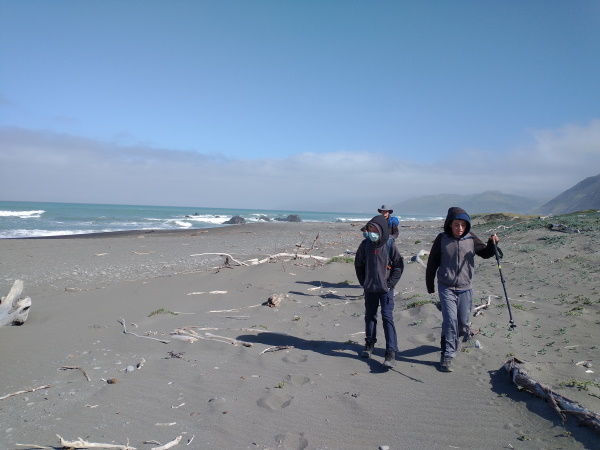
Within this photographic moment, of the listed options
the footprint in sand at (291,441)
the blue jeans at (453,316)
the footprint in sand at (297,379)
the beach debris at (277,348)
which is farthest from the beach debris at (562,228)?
the footprint in sand at (291,441)

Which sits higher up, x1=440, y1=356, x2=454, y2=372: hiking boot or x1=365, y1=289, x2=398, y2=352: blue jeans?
x1=365, y1=289, x2=398, y2=352: blue jeans

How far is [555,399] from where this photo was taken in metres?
3.56

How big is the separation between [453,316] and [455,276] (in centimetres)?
50

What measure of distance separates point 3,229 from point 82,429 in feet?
117

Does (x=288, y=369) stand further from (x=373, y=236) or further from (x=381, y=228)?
(x=381, y=228)

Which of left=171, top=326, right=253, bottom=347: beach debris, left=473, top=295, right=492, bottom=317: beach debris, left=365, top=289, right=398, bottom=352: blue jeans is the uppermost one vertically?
left=365, top=289, right=398, bottom=352: blue jeans

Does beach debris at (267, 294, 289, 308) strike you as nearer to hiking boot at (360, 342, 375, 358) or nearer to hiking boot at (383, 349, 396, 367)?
hiking boot at (360, 342, 375, 358)

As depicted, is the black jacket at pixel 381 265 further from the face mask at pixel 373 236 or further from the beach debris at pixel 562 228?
the beach debris at pixel 562 228

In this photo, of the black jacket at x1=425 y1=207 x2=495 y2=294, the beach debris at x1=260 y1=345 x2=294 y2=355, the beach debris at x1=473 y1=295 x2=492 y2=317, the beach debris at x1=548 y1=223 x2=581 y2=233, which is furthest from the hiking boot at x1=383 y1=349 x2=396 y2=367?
the beach debris at x1=548 y1=223 x2=581 y2=233

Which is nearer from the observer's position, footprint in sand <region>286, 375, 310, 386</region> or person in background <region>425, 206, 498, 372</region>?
footprint in sand <region>286, 375, 310, 386</region>

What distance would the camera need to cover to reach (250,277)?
11.6m

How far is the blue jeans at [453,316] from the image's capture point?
496cm

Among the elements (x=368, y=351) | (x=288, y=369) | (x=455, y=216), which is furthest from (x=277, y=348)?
(x=455, y=216)

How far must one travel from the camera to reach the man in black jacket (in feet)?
17.1
